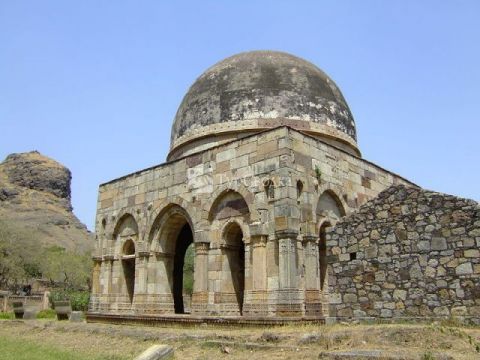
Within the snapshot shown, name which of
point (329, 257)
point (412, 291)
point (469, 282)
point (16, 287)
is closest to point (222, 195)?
point (329, 257)

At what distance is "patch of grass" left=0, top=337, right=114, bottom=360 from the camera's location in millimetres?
7668

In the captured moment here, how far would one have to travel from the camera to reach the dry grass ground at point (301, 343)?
→ 19.5 feet

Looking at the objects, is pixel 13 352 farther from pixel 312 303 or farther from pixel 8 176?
pixel 8 176

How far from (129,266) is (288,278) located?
281 inches

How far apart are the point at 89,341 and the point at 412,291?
657cm

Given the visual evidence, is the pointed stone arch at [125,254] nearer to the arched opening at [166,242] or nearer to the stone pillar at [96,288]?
the stone pillar at [96,288]

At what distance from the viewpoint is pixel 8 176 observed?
8550 centimetres

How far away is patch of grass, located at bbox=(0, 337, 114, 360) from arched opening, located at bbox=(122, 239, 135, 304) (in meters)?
5.21

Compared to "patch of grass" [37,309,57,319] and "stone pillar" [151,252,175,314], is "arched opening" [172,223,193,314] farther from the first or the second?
"patch of grass" [37,309,57,319]

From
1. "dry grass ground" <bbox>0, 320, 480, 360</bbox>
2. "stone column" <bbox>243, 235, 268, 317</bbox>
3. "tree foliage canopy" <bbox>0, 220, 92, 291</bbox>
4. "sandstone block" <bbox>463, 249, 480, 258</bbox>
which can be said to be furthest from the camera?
"tree foliage canopy" <bbox>0, 220, 92, 291</bbox>

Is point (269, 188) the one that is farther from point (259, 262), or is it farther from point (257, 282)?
point (257, 282)

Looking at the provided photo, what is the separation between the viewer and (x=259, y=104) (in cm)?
1445

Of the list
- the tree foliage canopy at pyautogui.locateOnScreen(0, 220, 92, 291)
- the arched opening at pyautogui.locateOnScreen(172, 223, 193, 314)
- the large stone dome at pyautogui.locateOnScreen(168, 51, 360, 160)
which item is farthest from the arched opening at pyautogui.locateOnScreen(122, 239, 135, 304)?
the tree foliage canopy at pyautogui.locateOnScreen(0, 220, 92, 291)

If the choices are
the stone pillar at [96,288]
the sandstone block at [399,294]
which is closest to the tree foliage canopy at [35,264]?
the stone pillar at [96,288]
